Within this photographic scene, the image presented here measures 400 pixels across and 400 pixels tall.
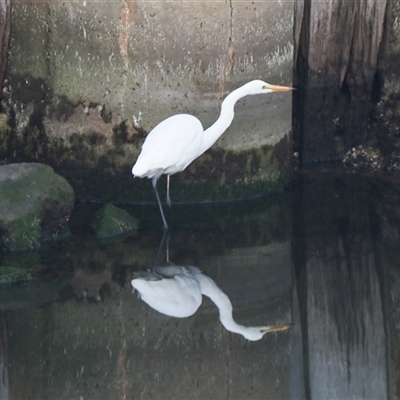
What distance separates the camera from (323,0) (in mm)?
8234

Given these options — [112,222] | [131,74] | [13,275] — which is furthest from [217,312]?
[131,74]

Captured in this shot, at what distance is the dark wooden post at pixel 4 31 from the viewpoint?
7.21 m

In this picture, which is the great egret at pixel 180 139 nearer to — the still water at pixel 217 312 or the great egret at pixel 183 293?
the still water at pixel 217 312

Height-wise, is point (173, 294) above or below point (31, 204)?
below

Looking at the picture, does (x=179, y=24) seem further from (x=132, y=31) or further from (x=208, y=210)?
(x=208, y=210)

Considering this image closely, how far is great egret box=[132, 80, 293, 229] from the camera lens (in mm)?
6887

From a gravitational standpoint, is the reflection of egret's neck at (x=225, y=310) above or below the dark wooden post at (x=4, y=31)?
below

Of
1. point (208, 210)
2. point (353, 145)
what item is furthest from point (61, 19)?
point (353, 145)

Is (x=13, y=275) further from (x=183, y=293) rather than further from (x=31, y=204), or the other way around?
(x=183, y=293)

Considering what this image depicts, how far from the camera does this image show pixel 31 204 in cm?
659

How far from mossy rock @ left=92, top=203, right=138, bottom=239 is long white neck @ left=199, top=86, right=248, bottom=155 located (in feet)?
2.51

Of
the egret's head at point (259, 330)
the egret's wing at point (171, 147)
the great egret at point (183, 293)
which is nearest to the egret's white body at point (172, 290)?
the great egret at point (183, 293)

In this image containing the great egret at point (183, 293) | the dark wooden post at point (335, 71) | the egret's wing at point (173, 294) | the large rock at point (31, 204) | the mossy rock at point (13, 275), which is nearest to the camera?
the great egret at point (183, 293)

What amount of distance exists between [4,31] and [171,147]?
1.61 metres
